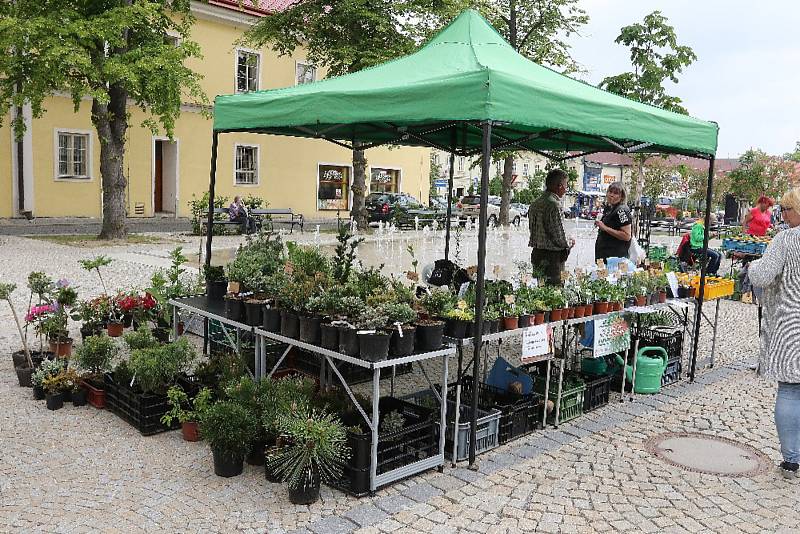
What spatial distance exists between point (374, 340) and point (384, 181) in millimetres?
28735

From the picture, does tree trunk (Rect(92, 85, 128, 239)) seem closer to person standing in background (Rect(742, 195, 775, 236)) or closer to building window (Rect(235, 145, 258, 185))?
building window (Rect(235, 145, 258, 185))

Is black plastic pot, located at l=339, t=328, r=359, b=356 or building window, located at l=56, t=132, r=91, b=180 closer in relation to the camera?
black plastic pot, located at l=339, t=328, r=359, b=356

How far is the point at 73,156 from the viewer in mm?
22719

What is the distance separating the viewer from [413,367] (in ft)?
23.0

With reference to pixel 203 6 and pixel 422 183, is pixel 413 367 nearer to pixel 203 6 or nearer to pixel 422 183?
pixel 203 6

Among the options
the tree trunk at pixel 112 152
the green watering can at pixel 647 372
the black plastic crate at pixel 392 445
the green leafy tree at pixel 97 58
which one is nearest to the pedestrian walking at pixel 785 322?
the green watering can at pixel 647 372

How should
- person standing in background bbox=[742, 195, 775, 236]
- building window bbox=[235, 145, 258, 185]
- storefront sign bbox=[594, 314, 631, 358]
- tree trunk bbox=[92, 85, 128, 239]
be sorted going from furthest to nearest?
building window bbox=[235, 145, 258, 185]
tree trunk bbox=[92, 85, 128, 239]
person standing in background bbox=[742, 195, 775, 236]
storefront sign bbox=[594, 314, 631, 358]

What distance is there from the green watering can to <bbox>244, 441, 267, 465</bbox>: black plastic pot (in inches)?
135

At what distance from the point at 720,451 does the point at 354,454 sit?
2800mm

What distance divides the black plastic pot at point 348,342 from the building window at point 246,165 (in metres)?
23.6

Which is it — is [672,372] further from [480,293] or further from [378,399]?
[378,399]

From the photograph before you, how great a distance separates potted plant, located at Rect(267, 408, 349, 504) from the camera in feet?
12.7

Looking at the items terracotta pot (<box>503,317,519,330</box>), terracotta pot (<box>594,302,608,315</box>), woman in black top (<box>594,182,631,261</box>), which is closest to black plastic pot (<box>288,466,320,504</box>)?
terracotta pot (<box>503,317,519,330</box>)

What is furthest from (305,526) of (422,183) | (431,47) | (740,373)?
(422,183)
